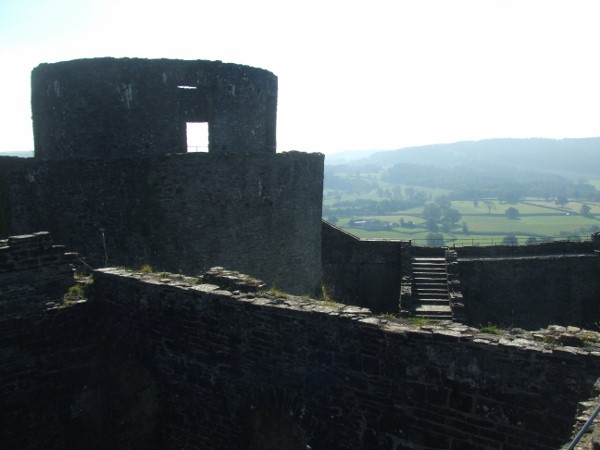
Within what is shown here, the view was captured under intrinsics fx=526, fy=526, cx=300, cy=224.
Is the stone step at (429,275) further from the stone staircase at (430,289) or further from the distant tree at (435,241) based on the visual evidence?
the distant tree at (435,241)

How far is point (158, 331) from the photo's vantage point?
7.70 metres

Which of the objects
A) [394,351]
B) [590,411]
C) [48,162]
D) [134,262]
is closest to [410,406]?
[394,351]

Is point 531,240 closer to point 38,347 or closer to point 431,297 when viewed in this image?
point 431,297

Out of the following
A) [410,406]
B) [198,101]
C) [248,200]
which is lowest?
[410,406]

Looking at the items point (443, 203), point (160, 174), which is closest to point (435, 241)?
point (443, 203)

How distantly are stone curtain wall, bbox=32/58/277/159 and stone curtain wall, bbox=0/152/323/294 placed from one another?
1.33 m

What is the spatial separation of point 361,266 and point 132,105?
9.83m

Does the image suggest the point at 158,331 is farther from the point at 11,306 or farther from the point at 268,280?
the point at 268,280

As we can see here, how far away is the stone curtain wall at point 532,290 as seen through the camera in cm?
1866

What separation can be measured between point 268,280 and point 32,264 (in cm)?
689

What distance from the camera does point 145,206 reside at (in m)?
12.1

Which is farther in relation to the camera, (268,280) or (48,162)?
(268,280)

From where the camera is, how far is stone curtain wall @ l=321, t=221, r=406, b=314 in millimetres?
18984

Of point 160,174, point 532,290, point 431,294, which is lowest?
point 532,290
